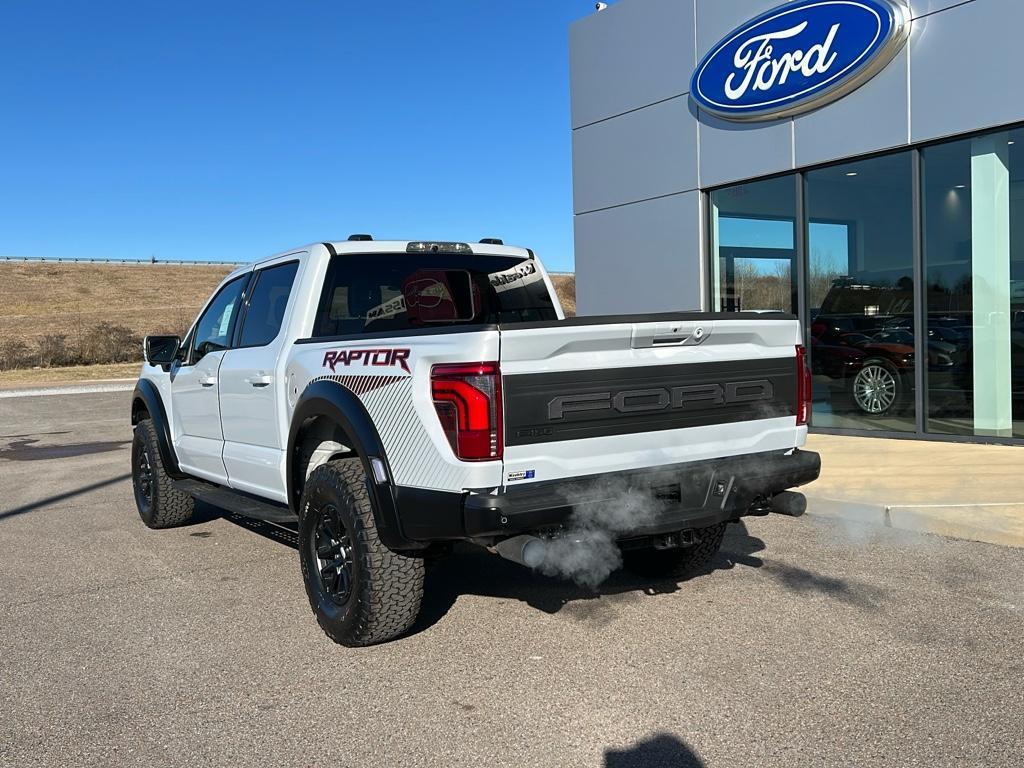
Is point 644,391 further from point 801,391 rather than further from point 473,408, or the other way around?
point 801,391

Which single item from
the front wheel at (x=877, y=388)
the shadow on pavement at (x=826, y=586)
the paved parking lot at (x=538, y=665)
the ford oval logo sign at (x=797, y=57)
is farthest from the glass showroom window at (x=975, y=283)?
the shadow on pavement at (x=826, y=586)

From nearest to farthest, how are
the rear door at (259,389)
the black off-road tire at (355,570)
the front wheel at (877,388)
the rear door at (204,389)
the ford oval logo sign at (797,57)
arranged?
1. the black off-road tire at (355,570)
2. the rear door at (259,389)
3. the rear door at (204,389)
4. the ford oval logo sign at (797,57)
5. the front wheel at (877,388)

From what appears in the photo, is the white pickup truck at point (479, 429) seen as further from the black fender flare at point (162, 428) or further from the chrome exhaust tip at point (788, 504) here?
the black fender flare at point (162, 428)

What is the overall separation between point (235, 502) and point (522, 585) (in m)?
1.85

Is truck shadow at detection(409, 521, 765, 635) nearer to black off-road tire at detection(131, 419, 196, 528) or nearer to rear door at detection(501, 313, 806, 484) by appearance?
rear door at detection(501, 313, 806, 484)

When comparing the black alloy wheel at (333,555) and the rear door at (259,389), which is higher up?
the rear door at (259,389)

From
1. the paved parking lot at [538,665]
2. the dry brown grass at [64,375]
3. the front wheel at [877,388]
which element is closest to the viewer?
the paved parking lot at [538,665]

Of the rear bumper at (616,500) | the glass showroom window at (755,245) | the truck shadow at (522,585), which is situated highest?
the glass showroom window at (755,245)

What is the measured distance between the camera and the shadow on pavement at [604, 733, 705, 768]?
3.13 meters

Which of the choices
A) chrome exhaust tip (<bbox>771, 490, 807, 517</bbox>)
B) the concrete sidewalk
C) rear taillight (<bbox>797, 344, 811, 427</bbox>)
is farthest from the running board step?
the concrete sidewalk

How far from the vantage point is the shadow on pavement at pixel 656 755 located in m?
3.13

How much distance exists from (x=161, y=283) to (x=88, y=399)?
2406 inches

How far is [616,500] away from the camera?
152 inches

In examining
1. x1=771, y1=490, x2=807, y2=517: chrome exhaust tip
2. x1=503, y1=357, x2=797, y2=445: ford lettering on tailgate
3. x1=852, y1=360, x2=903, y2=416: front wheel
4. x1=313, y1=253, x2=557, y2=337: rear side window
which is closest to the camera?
x1=503, y1=357, x2=797, y2=445: ford lettering on tailgate
